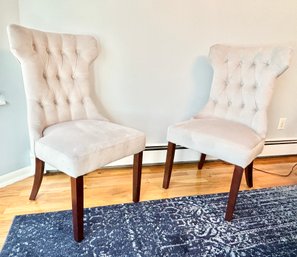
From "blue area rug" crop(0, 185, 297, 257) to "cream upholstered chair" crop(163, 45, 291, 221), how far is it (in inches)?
6.2

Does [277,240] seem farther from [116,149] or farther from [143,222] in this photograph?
[116,149]

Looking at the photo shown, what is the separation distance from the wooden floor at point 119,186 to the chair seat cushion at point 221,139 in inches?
16.0

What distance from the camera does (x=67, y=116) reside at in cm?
155

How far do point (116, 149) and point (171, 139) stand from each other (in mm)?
490

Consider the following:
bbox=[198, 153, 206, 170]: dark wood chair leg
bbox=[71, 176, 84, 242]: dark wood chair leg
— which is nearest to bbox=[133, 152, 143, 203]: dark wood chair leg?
bbox=[71, 176, 84, 242]: dark wood chair leg

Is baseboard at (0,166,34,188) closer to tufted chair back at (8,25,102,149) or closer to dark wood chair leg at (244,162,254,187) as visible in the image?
tufted chair back at (8,25,102,149)

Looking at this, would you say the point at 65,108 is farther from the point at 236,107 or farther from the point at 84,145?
the point at 236,107

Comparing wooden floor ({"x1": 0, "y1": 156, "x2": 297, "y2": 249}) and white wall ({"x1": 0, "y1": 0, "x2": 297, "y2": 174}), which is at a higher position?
white wall ({"x1": 0, "y1": 0, "x2": 297, "y2": 174})

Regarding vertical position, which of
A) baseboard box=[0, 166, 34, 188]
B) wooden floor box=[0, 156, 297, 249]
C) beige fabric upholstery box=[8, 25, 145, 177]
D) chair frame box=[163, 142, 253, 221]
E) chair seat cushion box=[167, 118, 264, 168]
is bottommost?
wooden floor box=[0, 156, 297, 249]

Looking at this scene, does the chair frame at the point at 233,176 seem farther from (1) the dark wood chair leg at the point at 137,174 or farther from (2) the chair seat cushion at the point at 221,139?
(1) the dark wood chair leg at the point at 137,174

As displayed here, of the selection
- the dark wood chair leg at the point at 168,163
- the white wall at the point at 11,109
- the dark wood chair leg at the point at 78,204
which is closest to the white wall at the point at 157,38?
the white wall at the point at 11,109

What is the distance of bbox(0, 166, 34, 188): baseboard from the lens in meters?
1.69

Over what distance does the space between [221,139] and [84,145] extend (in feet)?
2.45

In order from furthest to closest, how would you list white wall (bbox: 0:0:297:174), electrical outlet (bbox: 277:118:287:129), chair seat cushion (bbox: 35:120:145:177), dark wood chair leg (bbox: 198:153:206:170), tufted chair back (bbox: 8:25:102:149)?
electrical outlet (bbox: 277:118:287:129)
dark wood chair leg (bbox: 198:153:206:170)
white wall (bbox: 0:0:297:174)
tufted chair back (bbox: 8:25:102:149)
chair seat cushion (bbox: 35:120:145:177)
